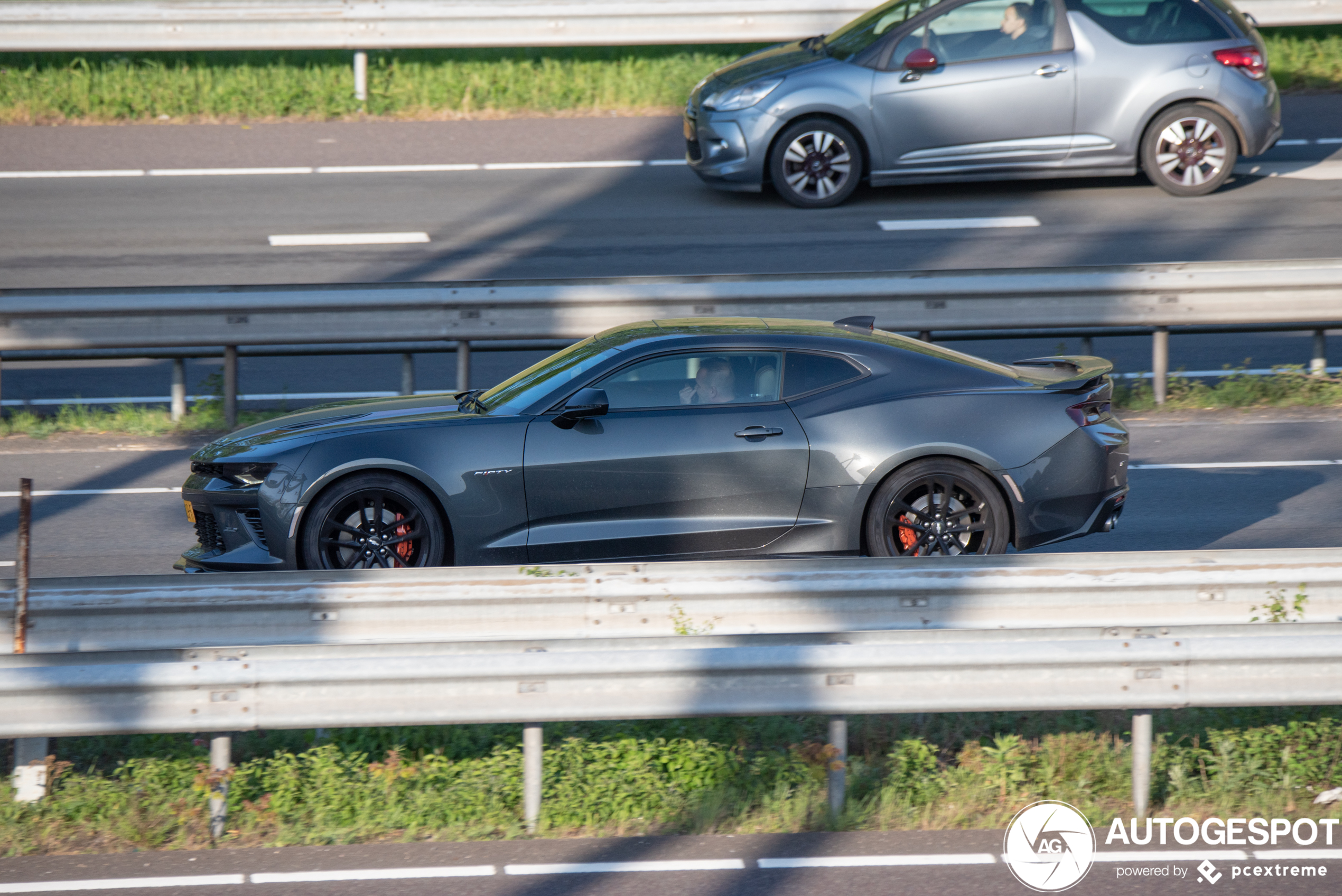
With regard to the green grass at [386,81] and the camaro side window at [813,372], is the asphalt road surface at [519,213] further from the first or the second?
the camaro side window at [813,372]

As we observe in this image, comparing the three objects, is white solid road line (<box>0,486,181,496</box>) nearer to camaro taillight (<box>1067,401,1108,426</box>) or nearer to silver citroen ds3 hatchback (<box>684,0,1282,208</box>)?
camaro taillight (<box>1067,401,1108,426</box>)

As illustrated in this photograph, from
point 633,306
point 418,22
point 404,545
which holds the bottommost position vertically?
point 404,545

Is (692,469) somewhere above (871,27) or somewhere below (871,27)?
below

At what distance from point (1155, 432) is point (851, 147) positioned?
5013mm

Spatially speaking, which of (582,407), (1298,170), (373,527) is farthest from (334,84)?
(582,407)

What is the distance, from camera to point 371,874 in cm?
495

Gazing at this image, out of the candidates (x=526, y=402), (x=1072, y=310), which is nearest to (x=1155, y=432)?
(x=1072, y=310)

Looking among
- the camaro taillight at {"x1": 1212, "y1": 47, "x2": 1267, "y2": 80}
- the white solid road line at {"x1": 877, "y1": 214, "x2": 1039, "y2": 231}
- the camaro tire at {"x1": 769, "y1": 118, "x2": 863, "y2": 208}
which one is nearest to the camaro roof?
the white solid road line at {"x1": 877, "y1": 214, "x2": 1039, "y2": 231}

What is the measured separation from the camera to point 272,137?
16672mm

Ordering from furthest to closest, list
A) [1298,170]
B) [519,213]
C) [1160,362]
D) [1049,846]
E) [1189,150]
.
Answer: [1298,170] < [519,213] < [1189,150] < [1160,362] < [1049,846]

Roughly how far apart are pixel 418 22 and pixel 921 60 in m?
6.34

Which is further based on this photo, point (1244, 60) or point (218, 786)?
point (1244, 60)

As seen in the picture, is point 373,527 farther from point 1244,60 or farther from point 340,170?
point 1244,60

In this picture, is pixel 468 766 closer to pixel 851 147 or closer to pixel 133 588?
pixel 133 588
